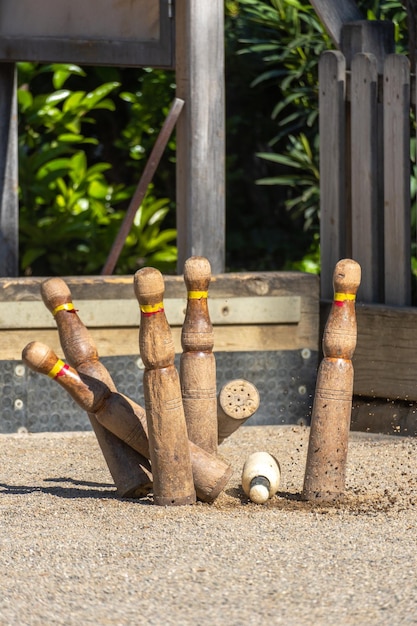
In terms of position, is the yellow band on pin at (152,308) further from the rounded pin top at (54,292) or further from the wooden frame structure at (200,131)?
the wooden frame structure at (200,131)

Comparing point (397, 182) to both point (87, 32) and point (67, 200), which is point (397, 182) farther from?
point (67, 200)

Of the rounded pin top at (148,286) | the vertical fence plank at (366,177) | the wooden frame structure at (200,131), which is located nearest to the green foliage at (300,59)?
the vertical fence plank at (366,177)

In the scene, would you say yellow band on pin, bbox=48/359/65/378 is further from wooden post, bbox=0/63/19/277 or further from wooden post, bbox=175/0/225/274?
wooden post, bbox=0/63/19/277

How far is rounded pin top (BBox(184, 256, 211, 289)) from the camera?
3322 millimetres

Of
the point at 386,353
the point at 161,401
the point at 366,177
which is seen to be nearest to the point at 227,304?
the point at 386,353

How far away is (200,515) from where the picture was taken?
10.6 ft

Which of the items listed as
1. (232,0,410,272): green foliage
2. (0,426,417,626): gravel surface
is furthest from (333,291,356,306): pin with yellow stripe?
(232,0,410,272): green foliage

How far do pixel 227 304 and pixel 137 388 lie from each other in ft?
1.71

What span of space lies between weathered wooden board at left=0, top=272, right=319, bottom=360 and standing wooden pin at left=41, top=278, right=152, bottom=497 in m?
1.25

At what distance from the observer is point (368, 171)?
16.1 ft

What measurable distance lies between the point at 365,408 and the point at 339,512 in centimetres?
161

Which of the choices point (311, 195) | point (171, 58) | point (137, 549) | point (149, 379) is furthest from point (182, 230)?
point (311, 195)

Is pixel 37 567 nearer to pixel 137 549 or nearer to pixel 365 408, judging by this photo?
pixel 137 549

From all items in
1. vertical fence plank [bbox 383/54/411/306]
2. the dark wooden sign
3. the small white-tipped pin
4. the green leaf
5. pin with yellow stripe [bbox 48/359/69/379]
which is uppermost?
the green leaf
